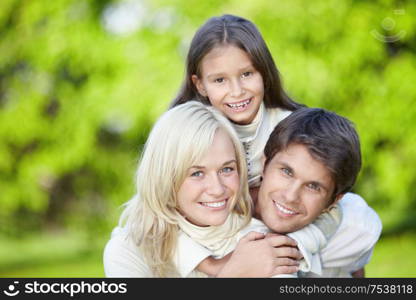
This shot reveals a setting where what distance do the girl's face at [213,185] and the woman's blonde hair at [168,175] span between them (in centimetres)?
3

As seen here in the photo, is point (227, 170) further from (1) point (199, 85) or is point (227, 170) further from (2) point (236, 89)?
(1) point (199, 85)

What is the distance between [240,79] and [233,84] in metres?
0.07

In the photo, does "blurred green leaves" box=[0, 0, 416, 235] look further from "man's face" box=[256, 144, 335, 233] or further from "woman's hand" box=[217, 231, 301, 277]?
"woman's hand" box=[217, 231, 301, 277]

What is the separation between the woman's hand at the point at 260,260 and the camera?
2.66 meters

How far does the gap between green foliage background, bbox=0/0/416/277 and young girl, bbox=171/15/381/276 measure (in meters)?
3.42

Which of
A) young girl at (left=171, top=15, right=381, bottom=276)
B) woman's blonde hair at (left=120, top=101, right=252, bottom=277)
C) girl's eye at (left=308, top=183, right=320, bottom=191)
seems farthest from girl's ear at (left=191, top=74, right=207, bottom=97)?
girl's eye at (left=308, top=183, right=320, bottom=191)

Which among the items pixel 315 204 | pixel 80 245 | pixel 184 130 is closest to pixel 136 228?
pixel 184 130

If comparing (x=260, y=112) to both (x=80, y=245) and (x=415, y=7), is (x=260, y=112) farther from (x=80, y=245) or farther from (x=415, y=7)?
(x=80, y=245)

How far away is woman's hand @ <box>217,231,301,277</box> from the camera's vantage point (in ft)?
8.74

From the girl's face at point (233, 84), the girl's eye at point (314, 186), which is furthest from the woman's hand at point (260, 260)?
the girl's face at point (233, 84)

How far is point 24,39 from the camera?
855 centimetres

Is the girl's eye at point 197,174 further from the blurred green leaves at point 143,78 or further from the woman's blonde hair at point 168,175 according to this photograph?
the blurred green leaves at point 143,78

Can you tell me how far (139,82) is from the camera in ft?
23.8

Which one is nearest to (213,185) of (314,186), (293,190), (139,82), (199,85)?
(293,190)
